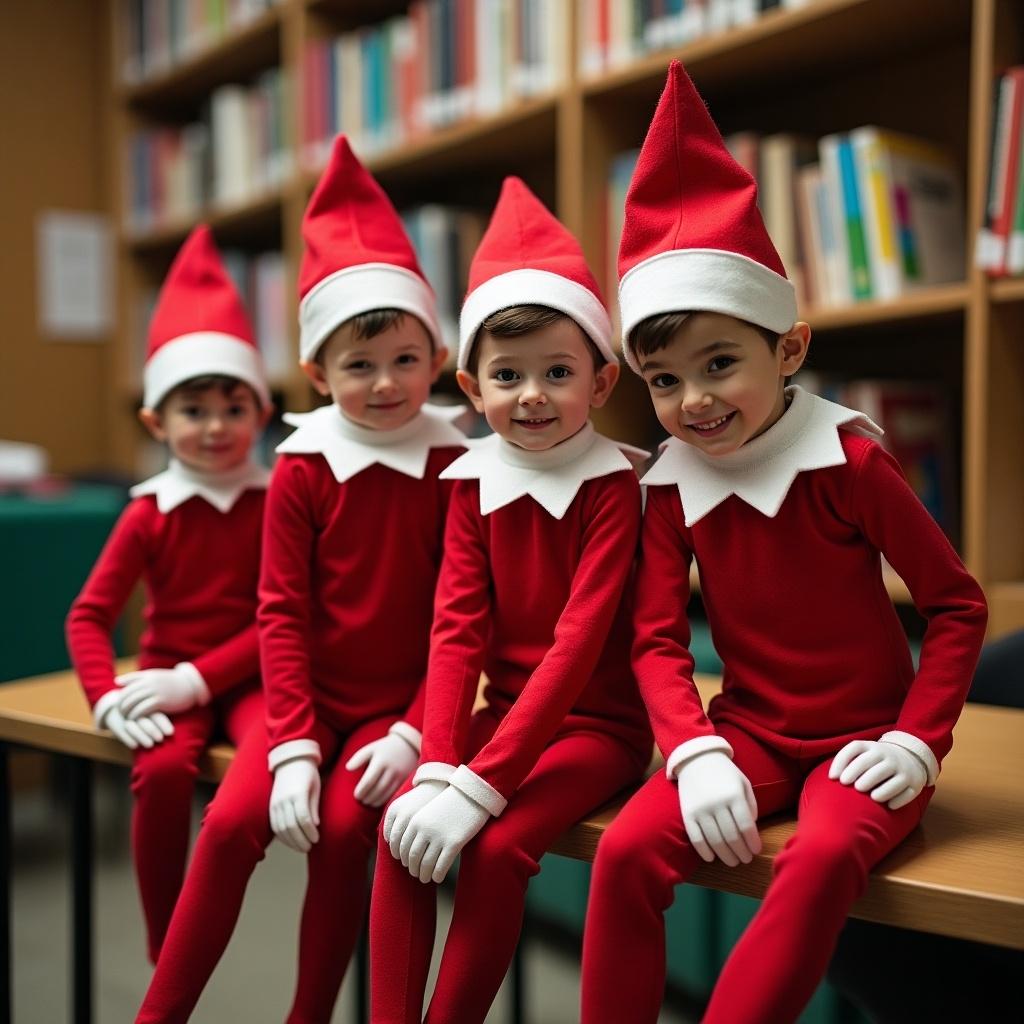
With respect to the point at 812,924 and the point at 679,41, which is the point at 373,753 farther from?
the point at 679,41

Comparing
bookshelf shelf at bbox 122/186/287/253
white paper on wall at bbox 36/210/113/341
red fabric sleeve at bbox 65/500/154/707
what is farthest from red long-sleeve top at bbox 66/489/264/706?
white paper on wall at bbox 36/210/113/341

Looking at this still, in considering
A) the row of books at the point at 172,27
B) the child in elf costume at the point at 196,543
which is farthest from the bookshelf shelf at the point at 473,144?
the child in elf costume at the point at 196,543

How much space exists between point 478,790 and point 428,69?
6.80 ft

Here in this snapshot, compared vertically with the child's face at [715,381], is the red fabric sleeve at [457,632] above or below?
below

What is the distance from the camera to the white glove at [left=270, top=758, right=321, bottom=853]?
111 cm

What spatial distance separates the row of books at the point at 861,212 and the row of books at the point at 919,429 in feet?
0.58

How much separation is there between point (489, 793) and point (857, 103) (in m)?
1.80

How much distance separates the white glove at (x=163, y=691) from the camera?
1.28m

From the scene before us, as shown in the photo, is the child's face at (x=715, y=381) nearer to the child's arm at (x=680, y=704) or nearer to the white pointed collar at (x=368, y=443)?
the child's arm at (x=680, y=704)

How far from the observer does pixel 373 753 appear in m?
1.14

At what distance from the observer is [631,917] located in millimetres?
904

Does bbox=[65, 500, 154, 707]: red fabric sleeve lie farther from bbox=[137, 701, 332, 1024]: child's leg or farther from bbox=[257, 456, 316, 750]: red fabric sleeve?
bbox=[137, 701, 332, 1024]: child's leg

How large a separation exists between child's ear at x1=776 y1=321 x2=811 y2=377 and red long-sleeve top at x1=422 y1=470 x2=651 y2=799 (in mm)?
190

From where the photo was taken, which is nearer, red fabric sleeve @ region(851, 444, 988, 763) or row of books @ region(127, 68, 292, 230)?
red fabric sleeve @ region(851, 444, 988, 763)
